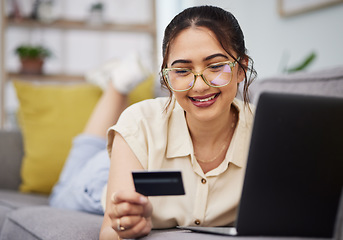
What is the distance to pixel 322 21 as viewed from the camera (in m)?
2.22

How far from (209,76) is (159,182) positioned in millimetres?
172

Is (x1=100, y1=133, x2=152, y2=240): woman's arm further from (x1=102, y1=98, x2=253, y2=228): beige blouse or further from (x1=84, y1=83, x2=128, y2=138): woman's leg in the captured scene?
(x1=84, y1=83, x2=128, y2=138): woman's leg

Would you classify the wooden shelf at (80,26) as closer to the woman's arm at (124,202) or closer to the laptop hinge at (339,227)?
the woman's arm at (124,202)

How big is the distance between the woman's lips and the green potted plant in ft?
6.84

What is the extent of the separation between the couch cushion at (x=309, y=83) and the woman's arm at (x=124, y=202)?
326 mm

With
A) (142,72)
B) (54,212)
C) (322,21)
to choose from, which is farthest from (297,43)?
(54,212)

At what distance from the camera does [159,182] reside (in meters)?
0.56

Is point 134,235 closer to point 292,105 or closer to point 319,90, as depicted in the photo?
point 292,105

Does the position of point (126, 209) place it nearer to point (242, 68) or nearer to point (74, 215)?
point (242, 68)

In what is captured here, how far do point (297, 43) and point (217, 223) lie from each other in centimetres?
170

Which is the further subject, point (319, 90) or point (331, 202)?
point (319, 90)

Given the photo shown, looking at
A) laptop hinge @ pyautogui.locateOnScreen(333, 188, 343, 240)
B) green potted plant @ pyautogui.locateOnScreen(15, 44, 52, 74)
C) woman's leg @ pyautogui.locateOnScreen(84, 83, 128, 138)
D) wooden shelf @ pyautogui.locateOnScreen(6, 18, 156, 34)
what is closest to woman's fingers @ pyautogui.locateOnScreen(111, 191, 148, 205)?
laptop hinge @ pyautogui.locateOnScreen(333, 188, 343, 240)

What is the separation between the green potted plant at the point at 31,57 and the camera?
261 cm

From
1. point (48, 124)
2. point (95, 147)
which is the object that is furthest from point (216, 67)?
point (48, 124)
